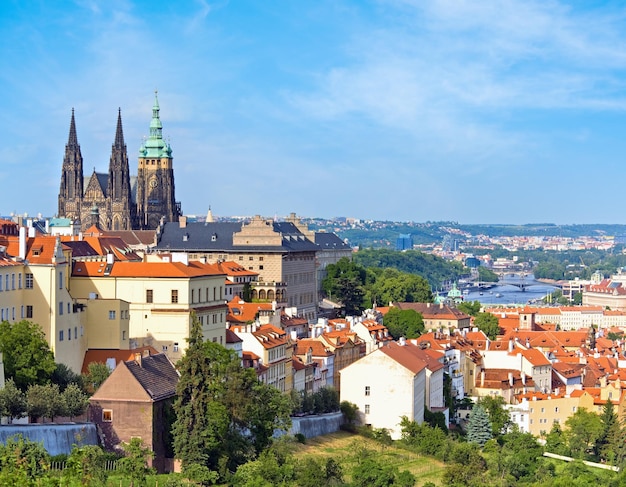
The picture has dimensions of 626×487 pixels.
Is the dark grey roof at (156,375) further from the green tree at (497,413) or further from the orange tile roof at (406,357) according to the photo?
the green tree at (497,413)

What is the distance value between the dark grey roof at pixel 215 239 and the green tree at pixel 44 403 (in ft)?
200

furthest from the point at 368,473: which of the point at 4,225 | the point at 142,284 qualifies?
the point at 4,225

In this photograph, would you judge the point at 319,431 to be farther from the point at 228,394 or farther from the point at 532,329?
the point at 532,329

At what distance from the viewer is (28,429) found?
1740 inches

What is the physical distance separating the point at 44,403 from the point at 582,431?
39.9 meters

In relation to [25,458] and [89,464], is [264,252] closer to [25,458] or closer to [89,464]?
[89,464]

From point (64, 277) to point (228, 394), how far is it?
32.7 feet

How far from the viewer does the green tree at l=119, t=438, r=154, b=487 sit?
148 ft

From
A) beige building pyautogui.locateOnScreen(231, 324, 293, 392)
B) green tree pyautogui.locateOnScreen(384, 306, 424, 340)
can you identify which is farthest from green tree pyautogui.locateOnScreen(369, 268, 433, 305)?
beige building pyautogui.locateOnScreen(231, 324, 293, 392)

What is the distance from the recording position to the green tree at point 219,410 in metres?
48.2

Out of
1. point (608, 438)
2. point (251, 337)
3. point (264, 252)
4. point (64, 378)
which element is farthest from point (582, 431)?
point (64, 378)

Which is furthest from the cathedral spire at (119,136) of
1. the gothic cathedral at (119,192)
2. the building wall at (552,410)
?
the building wall at (552,410)

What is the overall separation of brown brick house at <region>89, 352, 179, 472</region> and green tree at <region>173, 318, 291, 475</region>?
52 centimetres

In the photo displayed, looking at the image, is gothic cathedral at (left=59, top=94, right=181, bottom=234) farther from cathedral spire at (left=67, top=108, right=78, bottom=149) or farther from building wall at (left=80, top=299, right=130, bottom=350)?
building wall at (left=80, top=299, right=130, bottom=350)
